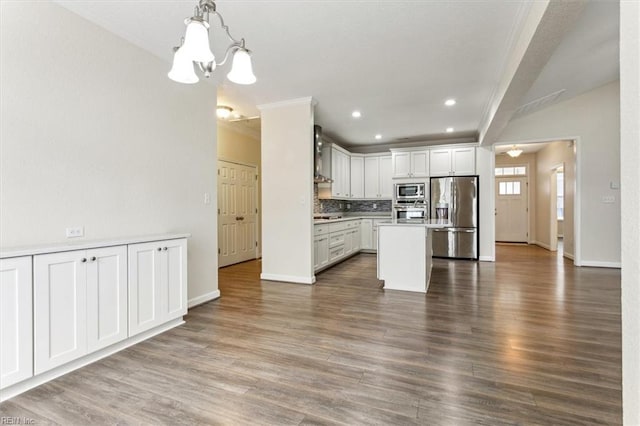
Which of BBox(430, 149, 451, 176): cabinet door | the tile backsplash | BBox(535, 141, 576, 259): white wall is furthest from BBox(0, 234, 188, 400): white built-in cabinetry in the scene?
BBox(535, 141, 576, 259): white wall

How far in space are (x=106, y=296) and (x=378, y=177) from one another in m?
6.21

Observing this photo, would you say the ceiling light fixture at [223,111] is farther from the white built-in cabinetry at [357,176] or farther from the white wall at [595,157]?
the white wall at [595,157]

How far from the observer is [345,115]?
209 inches

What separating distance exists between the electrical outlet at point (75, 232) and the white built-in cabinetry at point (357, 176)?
5.78 meters

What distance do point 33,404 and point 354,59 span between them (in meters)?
3.70

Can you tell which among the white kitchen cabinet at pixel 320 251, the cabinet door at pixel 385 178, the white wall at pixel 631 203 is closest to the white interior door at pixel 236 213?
the white kitchen cabinet at pixel 320 251

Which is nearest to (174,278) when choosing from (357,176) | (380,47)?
(380,47)

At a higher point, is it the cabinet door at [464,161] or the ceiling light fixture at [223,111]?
the ceiling light fixture at [223,111]

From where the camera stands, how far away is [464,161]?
6.47 metres

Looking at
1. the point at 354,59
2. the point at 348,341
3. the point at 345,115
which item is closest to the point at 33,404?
the point at 348,341

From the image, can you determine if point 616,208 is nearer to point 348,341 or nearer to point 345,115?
point 345,115

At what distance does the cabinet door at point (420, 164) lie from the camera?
6754 millimetres

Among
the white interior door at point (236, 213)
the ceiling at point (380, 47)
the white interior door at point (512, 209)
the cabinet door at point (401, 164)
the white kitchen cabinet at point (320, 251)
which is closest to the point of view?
the ceiling at point (380, 47)

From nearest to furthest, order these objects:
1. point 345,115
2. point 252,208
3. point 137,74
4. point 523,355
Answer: point 523,355 < point 137,74 < point 345,115 < point 252,208
